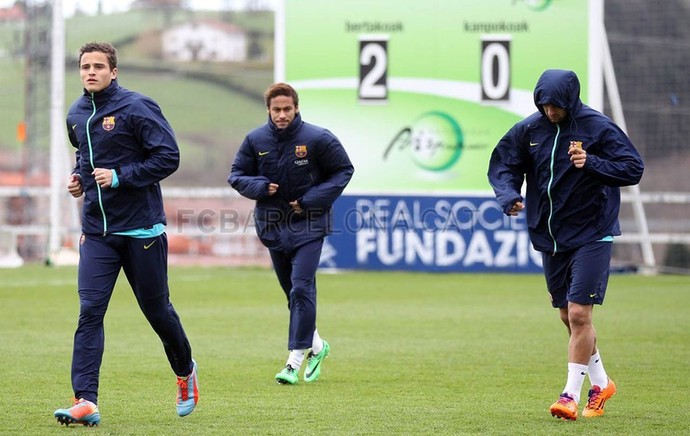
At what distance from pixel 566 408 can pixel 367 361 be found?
3.41m

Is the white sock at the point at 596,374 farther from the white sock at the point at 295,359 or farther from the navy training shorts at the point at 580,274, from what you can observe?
the white sock at the point at 295,359

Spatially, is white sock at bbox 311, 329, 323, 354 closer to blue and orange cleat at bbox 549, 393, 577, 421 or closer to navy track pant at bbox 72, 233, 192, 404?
navy track pant at bbox 72, 233, 192, 404

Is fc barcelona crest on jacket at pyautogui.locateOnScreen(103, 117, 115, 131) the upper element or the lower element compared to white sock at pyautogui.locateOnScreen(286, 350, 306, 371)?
upper

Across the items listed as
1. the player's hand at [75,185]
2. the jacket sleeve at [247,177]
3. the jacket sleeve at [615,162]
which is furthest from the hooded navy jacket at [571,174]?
the player's hand at [75,185]

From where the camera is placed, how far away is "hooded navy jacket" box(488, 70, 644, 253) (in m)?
8.03

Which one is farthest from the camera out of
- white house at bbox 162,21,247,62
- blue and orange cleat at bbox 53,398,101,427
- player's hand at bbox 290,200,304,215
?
white house at bbox 162,21,247,62

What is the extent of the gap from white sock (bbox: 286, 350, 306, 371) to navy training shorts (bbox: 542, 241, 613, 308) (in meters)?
2.15

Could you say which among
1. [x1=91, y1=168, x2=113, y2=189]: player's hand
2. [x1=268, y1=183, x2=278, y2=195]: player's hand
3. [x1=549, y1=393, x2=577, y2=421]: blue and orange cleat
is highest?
[x1=91, y1=168, x2=113, y2=189]: player's hand

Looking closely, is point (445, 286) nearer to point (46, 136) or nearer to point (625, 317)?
point (625, 317)

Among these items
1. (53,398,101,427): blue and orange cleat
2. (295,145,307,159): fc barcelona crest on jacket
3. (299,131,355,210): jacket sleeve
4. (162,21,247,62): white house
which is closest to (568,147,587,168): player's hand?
(299,131,355,210): jacket sleeve

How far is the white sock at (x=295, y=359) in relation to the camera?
9766mm

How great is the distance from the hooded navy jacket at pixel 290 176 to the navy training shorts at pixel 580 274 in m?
2.23

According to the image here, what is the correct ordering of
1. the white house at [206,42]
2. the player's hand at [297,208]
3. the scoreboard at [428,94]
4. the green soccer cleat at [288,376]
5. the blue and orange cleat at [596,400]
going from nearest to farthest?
the blue and orange cleat at [596,400] → the green soccer cleat at [288,376] → the player's hand at [297,208] → the scoreboard at [428,94] → the white house at [206,42]

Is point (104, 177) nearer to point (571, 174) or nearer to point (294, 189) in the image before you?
point (571, 174)
